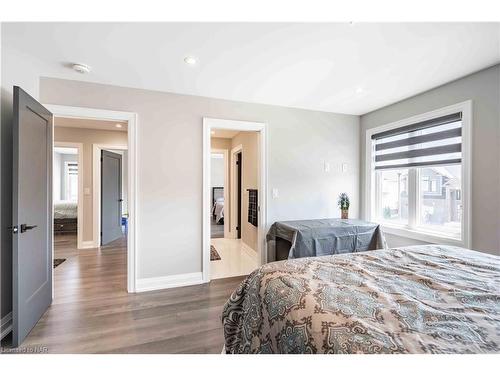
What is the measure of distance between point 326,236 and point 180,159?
Answer: 2.07 metres

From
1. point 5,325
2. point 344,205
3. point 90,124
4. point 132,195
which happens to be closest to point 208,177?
point 132,195

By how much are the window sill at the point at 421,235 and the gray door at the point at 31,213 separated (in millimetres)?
4087

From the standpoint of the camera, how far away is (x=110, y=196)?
507 centimetres

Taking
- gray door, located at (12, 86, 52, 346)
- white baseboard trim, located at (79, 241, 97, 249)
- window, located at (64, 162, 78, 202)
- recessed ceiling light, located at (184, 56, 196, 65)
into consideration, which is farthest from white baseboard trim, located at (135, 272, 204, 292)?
window, located at (64, 162, 78, 202)

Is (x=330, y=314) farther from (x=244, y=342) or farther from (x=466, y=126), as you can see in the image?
(x=466, y=126)

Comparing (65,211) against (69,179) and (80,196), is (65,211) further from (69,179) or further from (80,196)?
(69,179)

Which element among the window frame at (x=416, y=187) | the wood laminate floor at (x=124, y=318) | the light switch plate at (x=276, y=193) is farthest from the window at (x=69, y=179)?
the window frame at (x=416, y=187)

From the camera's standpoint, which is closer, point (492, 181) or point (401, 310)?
point (401, 310)

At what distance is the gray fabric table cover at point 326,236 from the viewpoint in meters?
2.73

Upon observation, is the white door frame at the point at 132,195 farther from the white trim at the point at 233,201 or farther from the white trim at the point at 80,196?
the white trim at the point at 233,201
